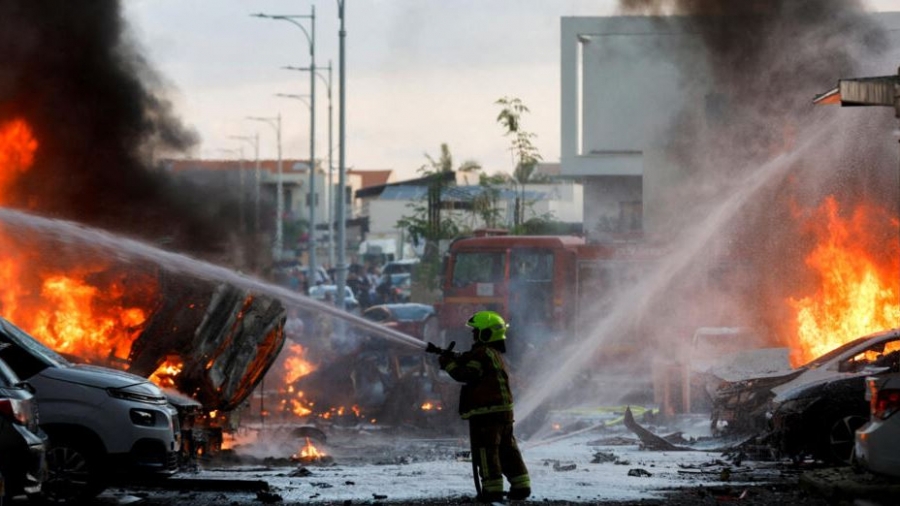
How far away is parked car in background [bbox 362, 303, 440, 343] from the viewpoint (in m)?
27.6

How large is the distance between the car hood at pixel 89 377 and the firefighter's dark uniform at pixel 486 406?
8.40 feet

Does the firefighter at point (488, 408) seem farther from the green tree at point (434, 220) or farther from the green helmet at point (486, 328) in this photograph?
the green tree at point (434, 220)

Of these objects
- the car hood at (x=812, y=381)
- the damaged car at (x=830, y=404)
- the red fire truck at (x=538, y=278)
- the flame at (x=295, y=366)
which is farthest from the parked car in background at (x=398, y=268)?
the damaged car at (x=830, y=404)

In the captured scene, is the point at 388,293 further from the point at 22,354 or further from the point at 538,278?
the point at 22,354

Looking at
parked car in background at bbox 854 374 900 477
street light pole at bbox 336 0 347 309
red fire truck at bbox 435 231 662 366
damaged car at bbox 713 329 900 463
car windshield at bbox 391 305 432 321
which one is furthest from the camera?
street light pole at bbox 336 0 347 309

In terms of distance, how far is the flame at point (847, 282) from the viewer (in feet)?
70.1

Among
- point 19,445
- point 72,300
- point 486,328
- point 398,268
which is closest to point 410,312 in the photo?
point 72,300

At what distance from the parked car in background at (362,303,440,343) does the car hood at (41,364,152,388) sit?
49.4 ft

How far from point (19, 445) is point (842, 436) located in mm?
8324

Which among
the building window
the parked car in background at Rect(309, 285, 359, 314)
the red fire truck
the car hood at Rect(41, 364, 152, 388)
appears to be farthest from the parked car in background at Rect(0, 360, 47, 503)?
the building window

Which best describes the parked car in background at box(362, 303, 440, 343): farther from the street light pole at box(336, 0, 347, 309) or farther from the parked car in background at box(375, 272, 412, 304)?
the parked car in background at box(375, 272, 412, 304)

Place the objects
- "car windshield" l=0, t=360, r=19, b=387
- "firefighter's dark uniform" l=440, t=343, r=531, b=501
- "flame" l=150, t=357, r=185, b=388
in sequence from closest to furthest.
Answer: "car windshield" l=0, t=360, r=19, b=387
"firefighter's dark uniform" l=440, t=343, r=531, b=501
"flame" l=150, t=357, r=185, b=388

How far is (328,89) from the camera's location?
42.4 m

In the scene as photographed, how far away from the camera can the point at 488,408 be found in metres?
11.4
